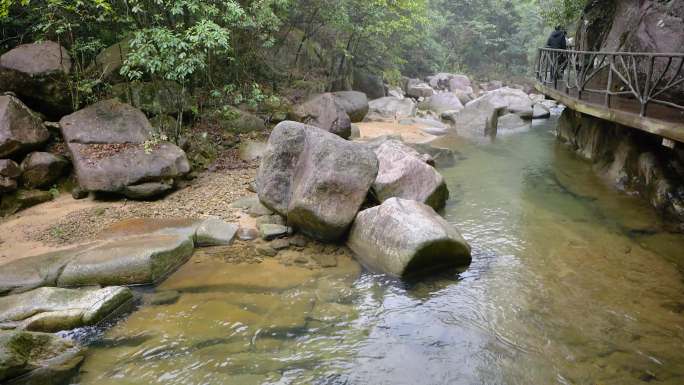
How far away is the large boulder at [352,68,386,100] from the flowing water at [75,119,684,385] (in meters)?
13.9

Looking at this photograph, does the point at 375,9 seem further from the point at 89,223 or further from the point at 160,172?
the point at 89,223

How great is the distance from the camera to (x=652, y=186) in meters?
8.61

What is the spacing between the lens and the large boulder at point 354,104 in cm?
1614

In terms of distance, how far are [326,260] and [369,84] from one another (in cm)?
1527

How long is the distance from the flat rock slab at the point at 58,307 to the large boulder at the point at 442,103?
17918mm

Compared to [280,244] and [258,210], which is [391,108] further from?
[280,244]

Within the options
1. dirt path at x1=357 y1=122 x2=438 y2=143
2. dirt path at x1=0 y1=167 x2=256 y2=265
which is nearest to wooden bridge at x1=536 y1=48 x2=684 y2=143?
dirt path at x1=357 y1=122 x2=438 y2=143

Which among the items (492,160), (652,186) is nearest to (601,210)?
(652,186)

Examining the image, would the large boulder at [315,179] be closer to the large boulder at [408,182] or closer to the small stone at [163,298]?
the large boulder at [408,182]

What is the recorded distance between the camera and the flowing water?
4.52 m

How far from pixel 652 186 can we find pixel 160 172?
9.01m

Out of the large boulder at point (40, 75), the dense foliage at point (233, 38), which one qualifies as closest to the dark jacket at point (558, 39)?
the dense foliage at point (233, 38)

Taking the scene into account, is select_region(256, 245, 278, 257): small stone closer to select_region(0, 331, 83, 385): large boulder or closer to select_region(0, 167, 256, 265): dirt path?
select_region(0, 167, 256, 265): dirt path

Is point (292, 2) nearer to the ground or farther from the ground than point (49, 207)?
farther from the ground
